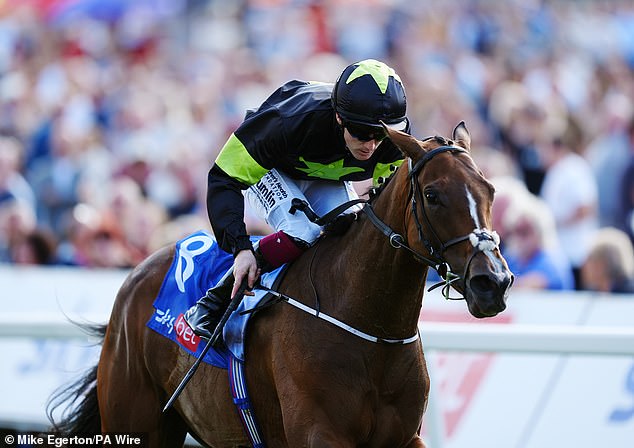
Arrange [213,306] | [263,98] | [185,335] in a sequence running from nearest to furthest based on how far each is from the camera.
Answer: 1. [213,306]
2. [185,335]
3. [263,98]

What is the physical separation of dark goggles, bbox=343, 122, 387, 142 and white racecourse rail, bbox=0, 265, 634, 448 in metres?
1.46

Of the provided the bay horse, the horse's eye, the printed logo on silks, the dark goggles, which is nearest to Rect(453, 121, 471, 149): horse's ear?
the bay horse

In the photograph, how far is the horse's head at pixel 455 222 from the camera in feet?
12.1

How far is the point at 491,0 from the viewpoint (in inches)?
630

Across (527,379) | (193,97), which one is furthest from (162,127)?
(527,379)

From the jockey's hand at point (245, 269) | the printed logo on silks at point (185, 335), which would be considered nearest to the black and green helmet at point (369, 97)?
the jockey's hand at point (245, 269)

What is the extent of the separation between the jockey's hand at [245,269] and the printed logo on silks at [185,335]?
1.57 feet

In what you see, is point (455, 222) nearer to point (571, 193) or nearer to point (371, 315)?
point (371, 315)

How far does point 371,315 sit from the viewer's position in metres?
4.34

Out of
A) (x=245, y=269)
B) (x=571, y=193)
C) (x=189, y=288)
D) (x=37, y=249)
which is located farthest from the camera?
(x=37, y=249)

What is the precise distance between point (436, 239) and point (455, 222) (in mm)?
107

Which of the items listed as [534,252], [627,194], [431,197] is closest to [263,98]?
[627,194]

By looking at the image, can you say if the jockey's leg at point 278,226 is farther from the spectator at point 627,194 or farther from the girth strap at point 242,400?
the spectator at point 627,194

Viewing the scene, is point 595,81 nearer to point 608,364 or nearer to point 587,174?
point 587,174
